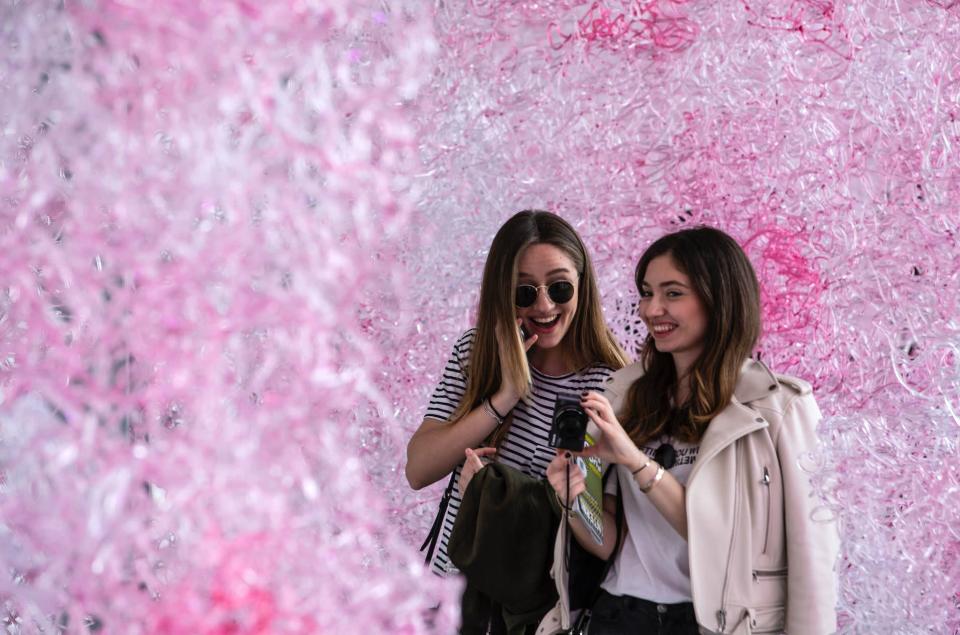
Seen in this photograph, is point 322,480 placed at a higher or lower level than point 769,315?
lower

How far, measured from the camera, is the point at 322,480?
2.56 feet

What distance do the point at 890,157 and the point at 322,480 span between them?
1.96 m

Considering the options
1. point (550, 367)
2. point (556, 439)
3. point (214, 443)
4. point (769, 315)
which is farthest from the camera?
point (769, 315)

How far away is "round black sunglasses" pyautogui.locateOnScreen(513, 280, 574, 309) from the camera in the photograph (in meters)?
1.77

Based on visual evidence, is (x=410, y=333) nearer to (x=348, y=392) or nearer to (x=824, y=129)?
(x=824, y=129)

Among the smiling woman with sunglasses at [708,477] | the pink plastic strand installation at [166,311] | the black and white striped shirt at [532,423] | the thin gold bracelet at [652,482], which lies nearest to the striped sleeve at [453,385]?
the black and white striped shirt at [532,423]

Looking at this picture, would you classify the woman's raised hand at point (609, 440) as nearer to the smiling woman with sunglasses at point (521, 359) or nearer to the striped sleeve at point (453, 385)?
the smiling woman with sunglasses at point (521, 359)

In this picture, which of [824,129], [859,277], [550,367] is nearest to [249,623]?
[550,367]

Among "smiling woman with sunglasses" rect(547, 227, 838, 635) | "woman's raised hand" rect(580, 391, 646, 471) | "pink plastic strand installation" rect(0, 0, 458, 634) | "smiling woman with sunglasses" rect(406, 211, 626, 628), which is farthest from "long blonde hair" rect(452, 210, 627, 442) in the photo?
"pink plastic strand installation" rect(0, 0, 458, 634)

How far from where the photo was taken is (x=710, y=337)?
1639mm

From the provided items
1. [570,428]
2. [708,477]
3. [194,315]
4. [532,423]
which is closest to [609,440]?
[570,428]

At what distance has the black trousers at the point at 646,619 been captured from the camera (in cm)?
149

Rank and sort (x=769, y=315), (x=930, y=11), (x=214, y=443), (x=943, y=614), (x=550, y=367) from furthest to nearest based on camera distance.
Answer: (x=769, y=315), (x=930, y=11), (x=943, y=614), (x=550, y=367), (x=214, y=443)

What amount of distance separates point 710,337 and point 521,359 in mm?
321
